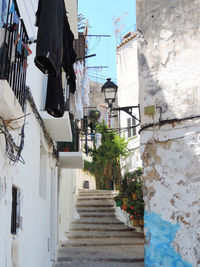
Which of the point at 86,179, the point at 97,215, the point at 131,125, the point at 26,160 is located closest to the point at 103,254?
the point at 97,215

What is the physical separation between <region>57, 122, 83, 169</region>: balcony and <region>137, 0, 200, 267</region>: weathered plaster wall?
3.84m

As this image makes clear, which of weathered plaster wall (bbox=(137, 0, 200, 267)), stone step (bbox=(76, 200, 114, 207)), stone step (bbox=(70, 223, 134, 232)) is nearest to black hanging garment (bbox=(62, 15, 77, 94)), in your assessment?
weathered plaster wall (bbox=(137, 0, 200, 267))

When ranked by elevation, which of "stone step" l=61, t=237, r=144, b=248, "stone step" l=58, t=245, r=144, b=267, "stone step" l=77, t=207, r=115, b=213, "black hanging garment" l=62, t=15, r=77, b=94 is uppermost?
"black hanging garment" l=62, t=15, r=77, b=94

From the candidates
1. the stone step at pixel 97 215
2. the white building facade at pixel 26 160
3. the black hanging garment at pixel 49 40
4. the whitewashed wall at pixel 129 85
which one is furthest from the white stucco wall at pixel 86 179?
the black hanging garment at pixel 49 40

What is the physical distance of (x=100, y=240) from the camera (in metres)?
13.4

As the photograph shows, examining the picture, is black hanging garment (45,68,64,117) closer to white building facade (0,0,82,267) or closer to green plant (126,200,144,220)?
white building facade (0,0,82,267)

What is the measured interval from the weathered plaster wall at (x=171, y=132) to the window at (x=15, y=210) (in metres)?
3.47

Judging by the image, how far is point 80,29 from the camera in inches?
626

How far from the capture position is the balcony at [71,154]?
1209 cm

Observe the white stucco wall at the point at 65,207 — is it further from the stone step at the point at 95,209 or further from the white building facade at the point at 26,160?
the white building facade at the point at 26,160

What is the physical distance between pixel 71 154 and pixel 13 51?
7.84 m

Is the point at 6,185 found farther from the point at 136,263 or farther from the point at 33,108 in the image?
the point at 136,263

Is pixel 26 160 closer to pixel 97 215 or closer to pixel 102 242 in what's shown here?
pixel 102 242

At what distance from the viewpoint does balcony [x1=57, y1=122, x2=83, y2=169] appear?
1209 cm
